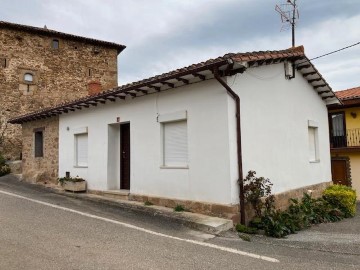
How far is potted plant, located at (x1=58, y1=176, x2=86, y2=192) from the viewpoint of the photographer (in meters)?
10.8

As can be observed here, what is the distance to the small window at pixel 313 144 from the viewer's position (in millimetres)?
10879

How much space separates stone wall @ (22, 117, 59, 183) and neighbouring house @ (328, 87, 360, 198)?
13306 mm

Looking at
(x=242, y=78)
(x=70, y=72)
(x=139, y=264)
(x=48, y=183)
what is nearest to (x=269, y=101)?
(x=242, y=78)

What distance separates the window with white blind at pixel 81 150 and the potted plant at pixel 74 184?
61 centimetres

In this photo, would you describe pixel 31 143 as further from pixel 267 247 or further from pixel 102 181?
pixel 267 247

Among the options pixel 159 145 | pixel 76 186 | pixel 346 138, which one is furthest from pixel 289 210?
pixel 346 138

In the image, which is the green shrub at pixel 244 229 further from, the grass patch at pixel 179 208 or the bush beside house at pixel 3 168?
the bush beside house at pixel 3 168

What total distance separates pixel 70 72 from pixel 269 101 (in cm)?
1785

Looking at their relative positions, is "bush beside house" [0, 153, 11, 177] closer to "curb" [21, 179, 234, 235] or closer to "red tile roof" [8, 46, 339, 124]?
"red tile roof" [8, 46, 339, 124]

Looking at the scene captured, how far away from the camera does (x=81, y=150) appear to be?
11.6 metres

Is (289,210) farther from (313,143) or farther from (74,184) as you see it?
(74,184)

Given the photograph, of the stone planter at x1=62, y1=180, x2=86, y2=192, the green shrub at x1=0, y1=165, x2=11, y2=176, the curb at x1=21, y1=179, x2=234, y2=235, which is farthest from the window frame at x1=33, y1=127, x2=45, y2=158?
the curb at x1=21, y1=179, x2=234, y2=235

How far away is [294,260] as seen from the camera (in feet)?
16.2

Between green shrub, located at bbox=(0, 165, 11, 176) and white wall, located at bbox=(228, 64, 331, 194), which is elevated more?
white wall, located at bbox=(228, 64, 331, 194)
